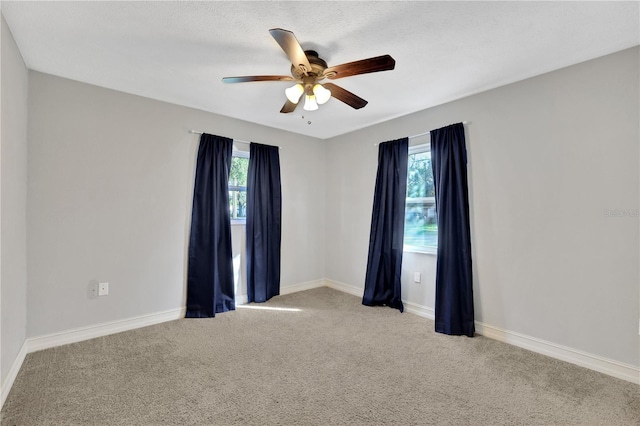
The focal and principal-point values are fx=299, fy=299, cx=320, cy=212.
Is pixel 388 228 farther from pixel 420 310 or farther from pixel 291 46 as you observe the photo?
pixel 291 46

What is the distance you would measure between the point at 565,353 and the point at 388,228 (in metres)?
1.98

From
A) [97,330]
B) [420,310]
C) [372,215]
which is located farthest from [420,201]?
A: [97,330]

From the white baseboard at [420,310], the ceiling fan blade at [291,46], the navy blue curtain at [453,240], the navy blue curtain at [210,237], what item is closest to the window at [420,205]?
the navy blue curtain at [453,240]

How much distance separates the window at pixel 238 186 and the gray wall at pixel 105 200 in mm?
365

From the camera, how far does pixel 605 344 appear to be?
2260mm

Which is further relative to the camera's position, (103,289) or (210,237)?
(210,237)

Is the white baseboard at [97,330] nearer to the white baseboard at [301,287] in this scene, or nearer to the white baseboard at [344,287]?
the white baseboard at [301,287]

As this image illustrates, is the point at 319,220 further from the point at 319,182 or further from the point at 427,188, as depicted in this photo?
the point at 427,188

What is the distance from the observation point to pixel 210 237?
11.3 ft

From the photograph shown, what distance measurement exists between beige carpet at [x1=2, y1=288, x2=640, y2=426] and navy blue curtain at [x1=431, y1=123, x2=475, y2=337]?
7.6 inches

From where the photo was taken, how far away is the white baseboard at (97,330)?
2539mm

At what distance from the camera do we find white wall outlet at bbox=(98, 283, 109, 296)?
9.35ft

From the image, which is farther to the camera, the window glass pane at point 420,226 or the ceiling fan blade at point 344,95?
the window glass pane at point 420,226

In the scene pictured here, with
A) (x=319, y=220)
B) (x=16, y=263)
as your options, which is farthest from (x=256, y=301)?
(x=16, y=263)
